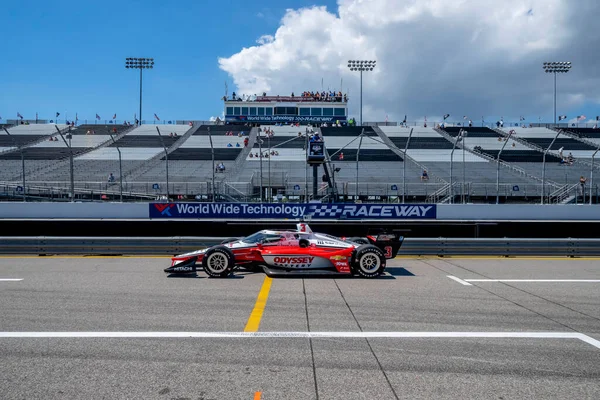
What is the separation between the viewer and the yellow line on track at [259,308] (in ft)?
21.5

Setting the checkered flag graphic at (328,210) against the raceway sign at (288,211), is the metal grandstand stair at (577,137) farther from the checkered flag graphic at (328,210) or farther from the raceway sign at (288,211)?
the checkered flag graphic at (328,210)

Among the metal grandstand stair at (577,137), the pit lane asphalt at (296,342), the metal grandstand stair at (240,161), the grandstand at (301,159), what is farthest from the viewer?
the metal grandstand stair at (577,137)

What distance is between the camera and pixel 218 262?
406 inches

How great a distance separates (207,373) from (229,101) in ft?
181

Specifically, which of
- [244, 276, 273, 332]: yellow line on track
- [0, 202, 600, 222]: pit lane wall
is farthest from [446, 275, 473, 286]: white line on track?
[0, 202, 600, 222]: pit lane wall

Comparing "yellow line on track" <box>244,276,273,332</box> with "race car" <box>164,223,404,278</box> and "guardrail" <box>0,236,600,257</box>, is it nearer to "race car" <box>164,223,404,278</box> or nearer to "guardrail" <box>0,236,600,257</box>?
"race car" <box>164,223,404,278</box>

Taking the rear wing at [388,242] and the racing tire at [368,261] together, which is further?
the rear wing at [388,242]

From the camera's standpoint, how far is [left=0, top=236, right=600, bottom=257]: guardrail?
13984 millimetres

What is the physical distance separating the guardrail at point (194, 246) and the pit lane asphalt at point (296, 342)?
10.1ft

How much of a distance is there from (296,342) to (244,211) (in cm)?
1305

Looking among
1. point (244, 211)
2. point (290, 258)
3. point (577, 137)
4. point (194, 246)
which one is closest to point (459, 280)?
point (290, 258)

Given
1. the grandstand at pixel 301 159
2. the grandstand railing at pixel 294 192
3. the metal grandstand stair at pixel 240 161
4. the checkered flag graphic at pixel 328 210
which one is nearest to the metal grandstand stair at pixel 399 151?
the grandstand at pixel 301 159

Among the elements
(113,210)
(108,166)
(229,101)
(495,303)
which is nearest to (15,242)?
(113,210)

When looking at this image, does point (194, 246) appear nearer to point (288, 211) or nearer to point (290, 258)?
point (290, 258)
